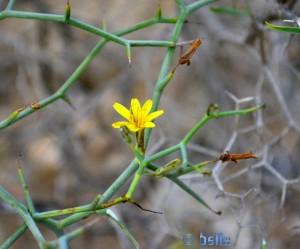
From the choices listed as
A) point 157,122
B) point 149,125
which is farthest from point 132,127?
point 157,122

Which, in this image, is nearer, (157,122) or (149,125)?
(149,125)

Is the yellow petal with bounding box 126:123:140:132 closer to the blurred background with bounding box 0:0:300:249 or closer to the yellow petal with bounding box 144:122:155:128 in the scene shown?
the yellow petal with bounding box 144:122:155:128

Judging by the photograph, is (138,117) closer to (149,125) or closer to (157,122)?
(149,125)

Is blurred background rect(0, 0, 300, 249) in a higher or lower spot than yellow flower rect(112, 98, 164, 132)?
lower

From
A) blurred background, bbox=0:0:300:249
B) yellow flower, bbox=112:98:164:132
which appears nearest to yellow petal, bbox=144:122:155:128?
yellow flower, bbox=112:98:164:132

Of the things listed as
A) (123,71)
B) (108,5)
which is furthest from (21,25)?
(123,71)

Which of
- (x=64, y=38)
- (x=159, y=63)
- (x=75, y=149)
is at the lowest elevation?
(x=75, y=149)

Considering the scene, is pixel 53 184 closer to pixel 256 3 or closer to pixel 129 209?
pixel 129 209

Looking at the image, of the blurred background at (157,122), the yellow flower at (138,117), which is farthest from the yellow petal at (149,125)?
the blurred background at (157,122)
